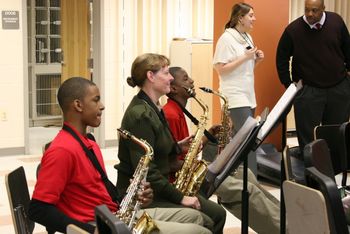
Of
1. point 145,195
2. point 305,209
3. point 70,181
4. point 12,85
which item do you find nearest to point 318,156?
point 305,209

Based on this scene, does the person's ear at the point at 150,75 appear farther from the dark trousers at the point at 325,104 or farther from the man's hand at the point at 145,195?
the dark trousers at the point at 325,104

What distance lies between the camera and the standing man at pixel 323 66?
5980 millimetres

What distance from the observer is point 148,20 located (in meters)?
8.25

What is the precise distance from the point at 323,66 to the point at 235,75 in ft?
3.49

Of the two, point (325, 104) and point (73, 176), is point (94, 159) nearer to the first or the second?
point (73, 176)

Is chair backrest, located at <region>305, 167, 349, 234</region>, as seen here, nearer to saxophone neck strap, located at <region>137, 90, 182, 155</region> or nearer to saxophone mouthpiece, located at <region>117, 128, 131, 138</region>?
saxophone mouthpiece, located at <region>117, 128, 131, 138</region>

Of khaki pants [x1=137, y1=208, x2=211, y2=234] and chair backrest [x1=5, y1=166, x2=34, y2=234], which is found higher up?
chair backrest [x1=5, y1=166, x2=34, y2=234]

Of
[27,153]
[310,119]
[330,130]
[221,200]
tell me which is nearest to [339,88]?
[310,119]

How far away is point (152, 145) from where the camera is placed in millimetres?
3346

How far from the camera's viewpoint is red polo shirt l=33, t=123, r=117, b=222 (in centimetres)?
263

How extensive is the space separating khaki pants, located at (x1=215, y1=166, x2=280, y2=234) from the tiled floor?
2.62 ft

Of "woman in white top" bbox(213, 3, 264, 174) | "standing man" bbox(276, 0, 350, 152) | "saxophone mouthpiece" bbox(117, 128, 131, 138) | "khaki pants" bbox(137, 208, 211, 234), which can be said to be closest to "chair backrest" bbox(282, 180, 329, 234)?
"khaki pants" bbox(137, 208, 211, 234)

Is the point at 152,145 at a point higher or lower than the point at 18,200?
higher

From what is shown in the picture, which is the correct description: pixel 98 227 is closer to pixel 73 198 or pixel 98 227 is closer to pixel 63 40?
pixel 73 198
